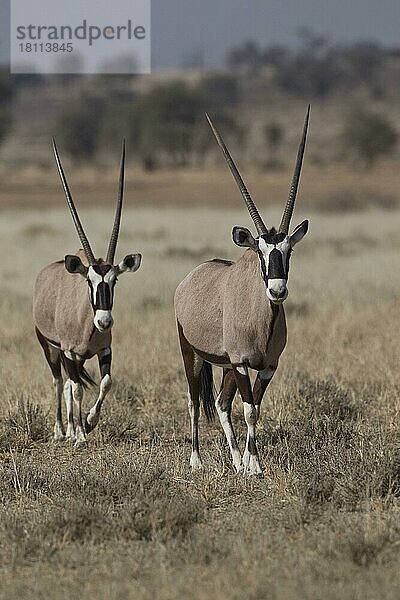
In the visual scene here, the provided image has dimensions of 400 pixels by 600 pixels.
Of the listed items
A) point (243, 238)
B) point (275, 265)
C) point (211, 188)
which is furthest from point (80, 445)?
point (211, 188)

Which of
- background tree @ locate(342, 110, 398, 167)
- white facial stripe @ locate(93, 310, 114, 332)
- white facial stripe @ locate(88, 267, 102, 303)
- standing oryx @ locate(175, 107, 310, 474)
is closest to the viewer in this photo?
standing oryx @ locate(175, 107, 310, 474)

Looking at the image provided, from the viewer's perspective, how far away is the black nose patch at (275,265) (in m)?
6.73

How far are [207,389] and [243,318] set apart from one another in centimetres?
112

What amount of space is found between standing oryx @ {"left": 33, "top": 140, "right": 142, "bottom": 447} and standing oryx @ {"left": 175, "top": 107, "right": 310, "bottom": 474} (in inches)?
26.4

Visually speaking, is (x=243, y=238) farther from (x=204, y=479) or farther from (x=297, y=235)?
(x=204, y=479)

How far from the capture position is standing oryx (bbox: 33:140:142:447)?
8.19 metres

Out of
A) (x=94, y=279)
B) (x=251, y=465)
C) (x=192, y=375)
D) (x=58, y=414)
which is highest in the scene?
(x=94, y=279)

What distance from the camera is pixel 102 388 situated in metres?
8.58

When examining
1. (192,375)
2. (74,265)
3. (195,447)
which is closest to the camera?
(195,447)

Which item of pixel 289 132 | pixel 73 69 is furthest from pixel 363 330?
pixel 73 69

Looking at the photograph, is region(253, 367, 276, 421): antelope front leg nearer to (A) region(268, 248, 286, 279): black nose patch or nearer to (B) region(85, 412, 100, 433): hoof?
(A) region(268, 248, 286, 279): black nose patch

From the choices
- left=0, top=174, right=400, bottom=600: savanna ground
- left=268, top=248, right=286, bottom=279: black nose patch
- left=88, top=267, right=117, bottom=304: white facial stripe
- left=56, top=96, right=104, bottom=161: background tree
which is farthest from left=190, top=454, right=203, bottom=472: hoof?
left=56, top=96, right=104, bottom=161: background tree

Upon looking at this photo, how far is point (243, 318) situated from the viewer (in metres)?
7.26

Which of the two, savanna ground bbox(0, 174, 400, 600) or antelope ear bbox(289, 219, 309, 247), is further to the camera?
antelope ear bbox(289, 219, 309, 247)
